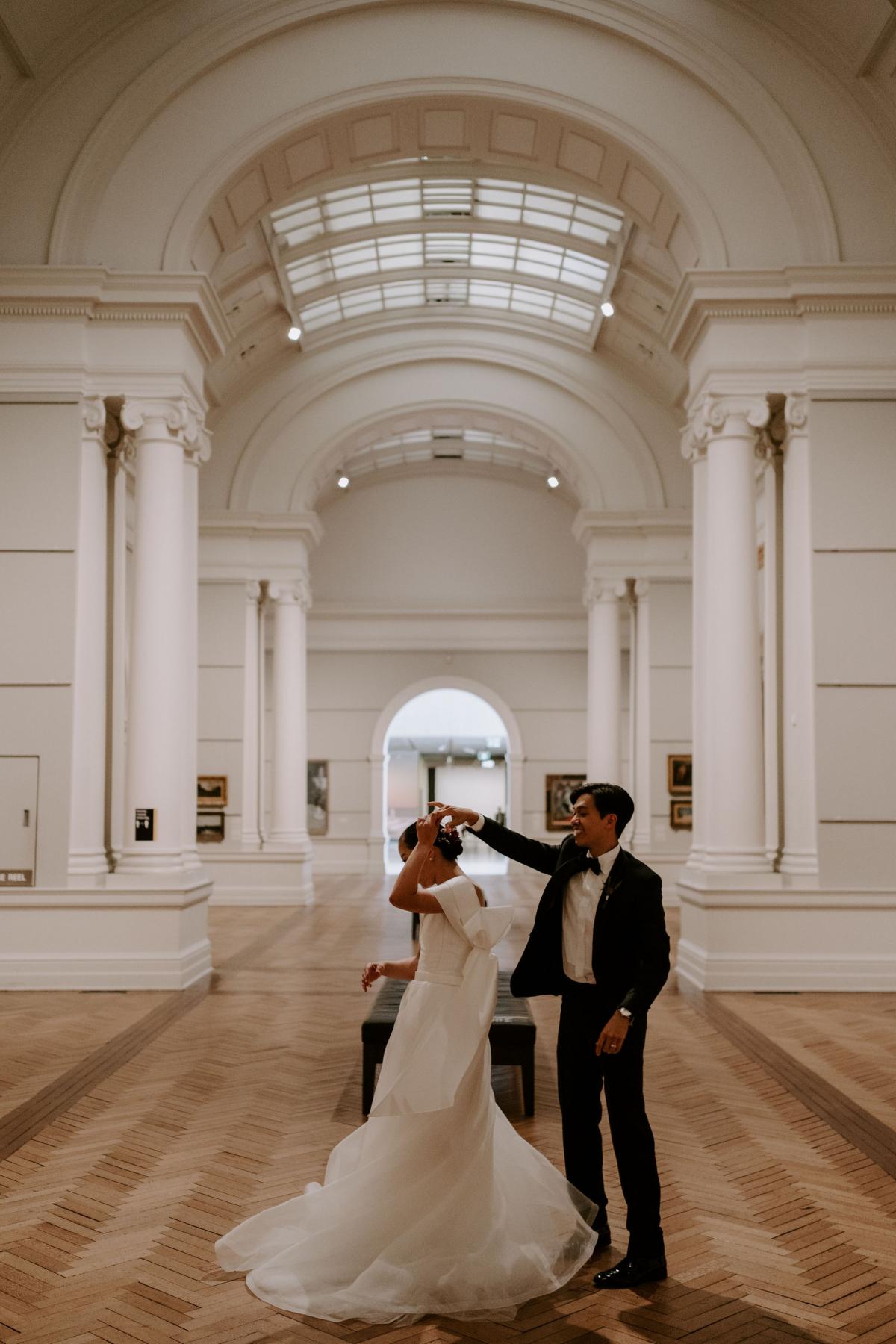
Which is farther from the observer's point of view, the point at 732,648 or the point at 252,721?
the point at 252,721

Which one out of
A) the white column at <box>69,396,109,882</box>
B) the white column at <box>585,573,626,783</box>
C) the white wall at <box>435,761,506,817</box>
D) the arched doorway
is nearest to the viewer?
the white column at <box>69,396,109,882</box>

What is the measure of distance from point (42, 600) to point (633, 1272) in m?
8.16

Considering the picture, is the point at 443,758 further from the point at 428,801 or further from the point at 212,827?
the point at 428,801

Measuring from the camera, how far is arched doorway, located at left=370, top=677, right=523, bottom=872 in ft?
93.4

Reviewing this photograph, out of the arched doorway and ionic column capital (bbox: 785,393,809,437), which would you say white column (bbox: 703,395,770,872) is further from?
the arched doorway

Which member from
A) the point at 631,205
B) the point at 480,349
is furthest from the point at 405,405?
the point at 631,205

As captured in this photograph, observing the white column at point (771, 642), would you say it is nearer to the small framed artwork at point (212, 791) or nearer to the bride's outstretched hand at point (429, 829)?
the bride's outstretched hand at point (429, 829)

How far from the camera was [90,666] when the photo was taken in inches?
420

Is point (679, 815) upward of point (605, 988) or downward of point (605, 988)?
downward

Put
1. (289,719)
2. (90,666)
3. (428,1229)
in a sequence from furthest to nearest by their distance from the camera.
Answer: (289,719), (90,666), (428,1229)

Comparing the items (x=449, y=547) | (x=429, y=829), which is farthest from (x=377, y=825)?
(x=429, y=829)

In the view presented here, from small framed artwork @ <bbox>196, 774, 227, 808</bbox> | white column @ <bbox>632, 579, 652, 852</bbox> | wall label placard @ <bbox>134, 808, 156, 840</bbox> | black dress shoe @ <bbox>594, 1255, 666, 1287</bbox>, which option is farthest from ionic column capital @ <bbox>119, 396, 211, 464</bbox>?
white column @ <bbox>632, 579, 652, 852</bbox>

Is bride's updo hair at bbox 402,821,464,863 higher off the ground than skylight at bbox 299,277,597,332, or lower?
lower

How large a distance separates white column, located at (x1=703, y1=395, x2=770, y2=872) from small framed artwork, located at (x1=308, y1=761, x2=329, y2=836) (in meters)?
18.2
